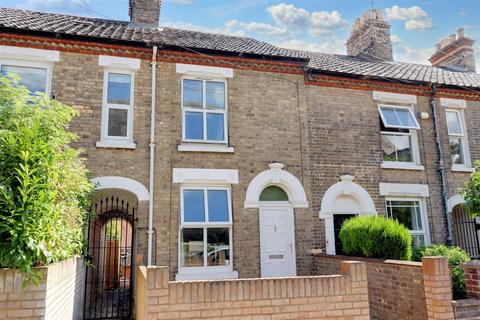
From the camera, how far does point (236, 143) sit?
1002 centimetres

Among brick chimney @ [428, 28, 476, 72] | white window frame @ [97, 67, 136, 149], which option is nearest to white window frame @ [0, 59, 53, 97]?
white window frame @ [97, 67, 136, 149]

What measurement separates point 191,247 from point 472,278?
5935 mm

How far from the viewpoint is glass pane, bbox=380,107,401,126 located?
38.3ft

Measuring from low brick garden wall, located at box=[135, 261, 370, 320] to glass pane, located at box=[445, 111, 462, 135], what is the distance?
368 inches

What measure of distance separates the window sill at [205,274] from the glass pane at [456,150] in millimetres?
8380

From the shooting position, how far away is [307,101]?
11031 mm

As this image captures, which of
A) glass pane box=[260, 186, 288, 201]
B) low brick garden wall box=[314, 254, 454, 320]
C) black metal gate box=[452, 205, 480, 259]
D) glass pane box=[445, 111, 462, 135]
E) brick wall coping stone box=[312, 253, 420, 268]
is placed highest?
glass pane box=[445, 111, 462, 135]

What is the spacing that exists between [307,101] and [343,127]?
1.35 m

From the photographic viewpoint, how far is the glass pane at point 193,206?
9.36m

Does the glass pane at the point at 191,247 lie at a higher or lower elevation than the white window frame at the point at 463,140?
lower

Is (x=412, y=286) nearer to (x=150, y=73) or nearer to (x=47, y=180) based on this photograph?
(x=47, y=180)

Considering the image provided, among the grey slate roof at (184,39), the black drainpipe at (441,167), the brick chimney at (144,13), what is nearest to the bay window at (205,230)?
the grey slate roof at (184,39)

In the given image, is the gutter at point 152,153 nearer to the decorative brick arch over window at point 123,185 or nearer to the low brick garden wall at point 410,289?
the decorative brick arch over window at point 123,185

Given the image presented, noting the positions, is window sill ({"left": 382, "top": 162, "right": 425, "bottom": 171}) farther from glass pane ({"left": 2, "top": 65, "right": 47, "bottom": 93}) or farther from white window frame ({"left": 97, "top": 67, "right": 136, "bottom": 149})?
glass pane ({"left": 2, "top": 65, "right": 47, "bottom": 93})
